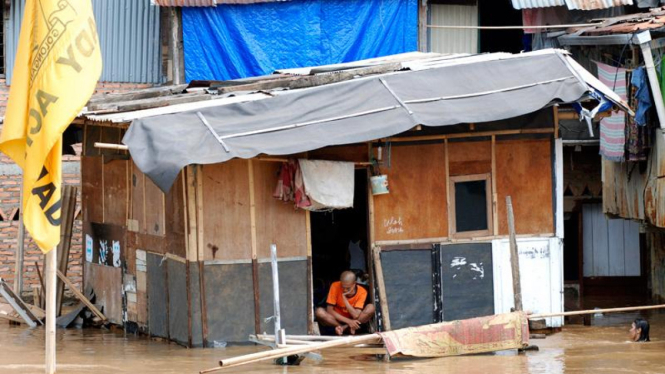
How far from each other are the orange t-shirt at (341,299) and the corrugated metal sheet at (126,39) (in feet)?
25.6

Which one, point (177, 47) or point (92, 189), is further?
point (177, 47)

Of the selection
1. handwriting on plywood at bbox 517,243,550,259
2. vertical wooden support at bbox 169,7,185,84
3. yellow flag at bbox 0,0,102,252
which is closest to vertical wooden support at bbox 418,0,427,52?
vertical wooden support at bbox 169,7,185,84

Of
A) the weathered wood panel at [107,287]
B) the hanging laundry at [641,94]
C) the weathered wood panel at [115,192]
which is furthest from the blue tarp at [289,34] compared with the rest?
the hanging laundry at [641,94]

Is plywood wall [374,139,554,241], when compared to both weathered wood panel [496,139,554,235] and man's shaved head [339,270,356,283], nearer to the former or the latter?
weathered wood panel [496,139,554,235]

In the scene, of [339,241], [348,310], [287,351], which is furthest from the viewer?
[339,241]

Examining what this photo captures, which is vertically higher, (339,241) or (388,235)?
(388,235)

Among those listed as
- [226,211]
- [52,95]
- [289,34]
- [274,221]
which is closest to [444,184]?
[274,221]

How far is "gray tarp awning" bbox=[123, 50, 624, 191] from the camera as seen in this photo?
Answer: 13.0 metres

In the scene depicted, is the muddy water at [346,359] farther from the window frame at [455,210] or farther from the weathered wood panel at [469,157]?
the weathered wood panel at [469,157]

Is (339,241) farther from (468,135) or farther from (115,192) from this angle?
(468,135)

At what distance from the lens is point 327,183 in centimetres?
1437

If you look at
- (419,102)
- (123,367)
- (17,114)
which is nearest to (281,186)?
(419,102)

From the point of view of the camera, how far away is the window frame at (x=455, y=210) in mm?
15164

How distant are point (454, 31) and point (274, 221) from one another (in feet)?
28.2
